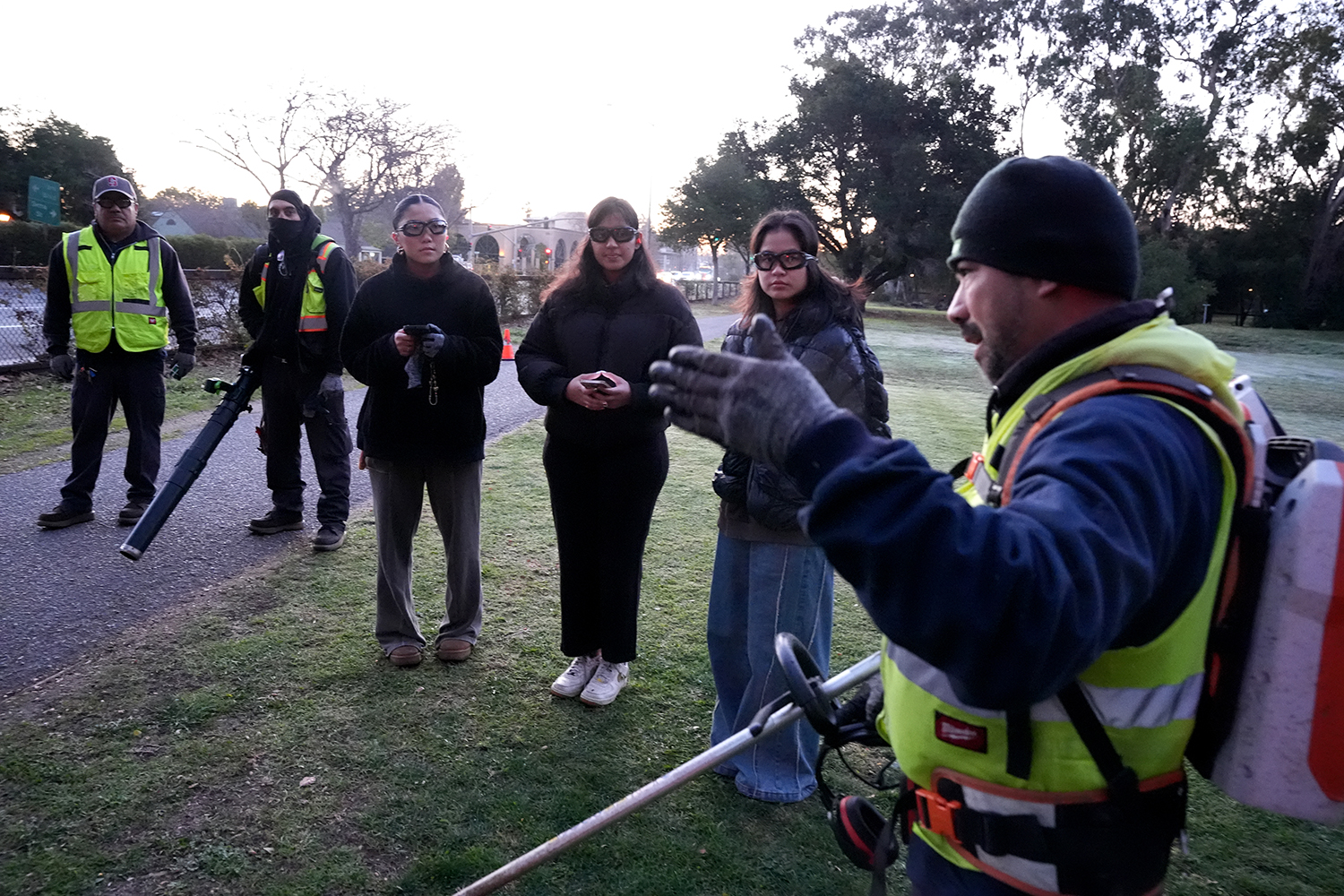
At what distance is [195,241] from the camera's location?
89.8 feet

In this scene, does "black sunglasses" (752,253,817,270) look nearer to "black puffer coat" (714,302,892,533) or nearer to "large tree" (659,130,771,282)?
"black puffer coat" (714,302,892,533)

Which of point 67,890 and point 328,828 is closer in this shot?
point 67,890

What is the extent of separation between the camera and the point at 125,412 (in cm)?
619

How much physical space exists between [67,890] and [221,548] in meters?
3.25

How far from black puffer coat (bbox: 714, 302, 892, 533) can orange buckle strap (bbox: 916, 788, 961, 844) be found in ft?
5.00

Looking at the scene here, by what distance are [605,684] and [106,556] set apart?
3.43 meters

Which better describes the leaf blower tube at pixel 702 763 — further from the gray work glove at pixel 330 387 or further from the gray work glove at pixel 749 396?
the gray work glove at pixel 330 387

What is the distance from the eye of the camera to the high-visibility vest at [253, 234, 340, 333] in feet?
18.7

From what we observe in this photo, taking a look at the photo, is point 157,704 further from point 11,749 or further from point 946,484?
point 946,484

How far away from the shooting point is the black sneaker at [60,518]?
575 centimetres

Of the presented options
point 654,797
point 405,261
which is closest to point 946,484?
point 654,797

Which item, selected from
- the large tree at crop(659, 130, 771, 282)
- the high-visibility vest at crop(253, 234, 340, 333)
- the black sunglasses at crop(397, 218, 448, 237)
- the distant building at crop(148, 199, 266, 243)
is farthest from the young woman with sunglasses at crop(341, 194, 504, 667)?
the distant building at crop(148, 199, 266, 243)

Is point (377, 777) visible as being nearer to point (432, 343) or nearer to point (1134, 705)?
point (432, 343)

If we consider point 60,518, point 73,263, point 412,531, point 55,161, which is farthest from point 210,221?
point 412,531
